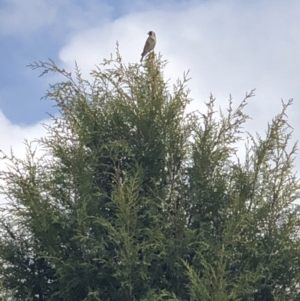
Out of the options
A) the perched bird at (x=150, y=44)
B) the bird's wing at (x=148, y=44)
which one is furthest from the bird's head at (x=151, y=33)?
the bird's wing at (x=148, y=44)

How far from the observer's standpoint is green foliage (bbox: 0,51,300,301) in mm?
6945

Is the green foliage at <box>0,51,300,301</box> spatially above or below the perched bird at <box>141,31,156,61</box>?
below

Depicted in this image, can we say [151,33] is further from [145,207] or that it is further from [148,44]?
[145,207]

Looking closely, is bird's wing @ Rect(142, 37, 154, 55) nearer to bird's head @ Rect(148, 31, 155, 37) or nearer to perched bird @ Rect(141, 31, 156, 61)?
perched bird @ Rect(141, 31, 156, 61)

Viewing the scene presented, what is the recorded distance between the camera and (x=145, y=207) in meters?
7.39

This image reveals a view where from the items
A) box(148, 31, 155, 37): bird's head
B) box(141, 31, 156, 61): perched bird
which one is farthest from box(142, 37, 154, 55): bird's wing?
box(148, 31, 155, 37): bird's head

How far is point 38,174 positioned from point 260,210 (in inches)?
106

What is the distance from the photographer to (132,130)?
782 centimetres

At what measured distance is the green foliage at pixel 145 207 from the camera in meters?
6.95

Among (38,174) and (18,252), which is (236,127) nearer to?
(38,174)

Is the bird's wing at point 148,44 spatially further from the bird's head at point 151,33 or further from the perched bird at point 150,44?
the bird's head at point 151,33

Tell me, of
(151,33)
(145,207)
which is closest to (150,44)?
(151,33)

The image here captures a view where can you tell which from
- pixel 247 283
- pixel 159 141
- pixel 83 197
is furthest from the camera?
pixel 159 141

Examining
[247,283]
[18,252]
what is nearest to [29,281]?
[18,252]
